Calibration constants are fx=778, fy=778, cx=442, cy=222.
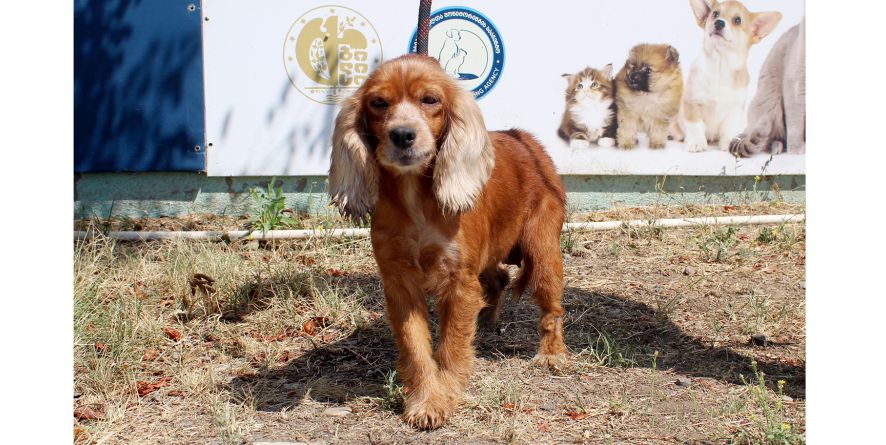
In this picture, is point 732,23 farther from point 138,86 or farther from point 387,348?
point 138,86

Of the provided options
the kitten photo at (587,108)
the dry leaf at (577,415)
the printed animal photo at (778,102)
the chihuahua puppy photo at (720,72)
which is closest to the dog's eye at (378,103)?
the dry leaf at (577,415)

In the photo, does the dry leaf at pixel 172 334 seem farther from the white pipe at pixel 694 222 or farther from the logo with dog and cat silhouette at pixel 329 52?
the white pipe at pixel 694 222

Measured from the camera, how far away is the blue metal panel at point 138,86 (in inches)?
262

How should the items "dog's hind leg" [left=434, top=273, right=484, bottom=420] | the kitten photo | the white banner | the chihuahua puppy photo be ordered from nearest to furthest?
1. "dog's hind leg" [left=434, top=273, right=484, bottom=420]
2. the white banner
3. the kitten photo
4. the chihuahua puppy photo

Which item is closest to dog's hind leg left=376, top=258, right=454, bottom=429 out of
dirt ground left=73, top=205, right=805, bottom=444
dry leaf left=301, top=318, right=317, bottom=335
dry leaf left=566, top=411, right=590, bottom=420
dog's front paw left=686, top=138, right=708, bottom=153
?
dirt ground left=73, top=205, right=805, bottom=444

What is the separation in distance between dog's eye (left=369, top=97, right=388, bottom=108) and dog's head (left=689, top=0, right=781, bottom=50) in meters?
4.69

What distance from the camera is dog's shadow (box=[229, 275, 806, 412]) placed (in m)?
4.04

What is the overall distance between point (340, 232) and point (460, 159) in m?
2.82

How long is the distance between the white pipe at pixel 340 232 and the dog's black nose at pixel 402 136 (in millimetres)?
2859

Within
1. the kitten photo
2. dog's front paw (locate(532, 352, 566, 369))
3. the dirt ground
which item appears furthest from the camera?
the kitten photo

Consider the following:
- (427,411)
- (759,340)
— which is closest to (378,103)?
(427,411)

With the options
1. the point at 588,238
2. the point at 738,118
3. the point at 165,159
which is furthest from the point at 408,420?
the point at 738,118

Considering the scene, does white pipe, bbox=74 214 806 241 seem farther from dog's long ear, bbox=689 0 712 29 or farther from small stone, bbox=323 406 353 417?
small stone, bbox=323 406 353 417

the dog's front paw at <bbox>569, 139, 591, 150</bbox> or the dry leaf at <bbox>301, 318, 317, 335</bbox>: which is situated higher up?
the dog's front paw at <bbox>569, 139, 591, 150</bbox>
